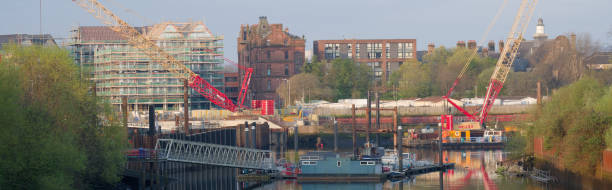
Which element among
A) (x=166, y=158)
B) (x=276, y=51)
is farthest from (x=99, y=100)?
(x=276, y=51)

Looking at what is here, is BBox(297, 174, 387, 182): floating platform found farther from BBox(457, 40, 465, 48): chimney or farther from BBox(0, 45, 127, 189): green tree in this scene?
BBox(457, 40, 465, 48): chimney

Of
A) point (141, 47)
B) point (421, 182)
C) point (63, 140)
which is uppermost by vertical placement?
point (141, 47)

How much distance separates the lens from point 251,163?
51188 millimetres

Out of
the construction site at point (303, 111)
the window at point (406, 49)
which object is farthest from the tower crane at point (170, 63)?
the window at point (406, 49)

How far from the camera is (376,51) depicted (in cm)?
13288

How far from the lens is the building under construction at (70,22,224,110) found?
105375 millimetres

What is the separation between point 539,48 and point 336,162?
76.2 m

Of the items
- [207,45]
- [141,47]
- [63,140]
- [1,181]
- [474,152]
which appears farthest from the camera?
[207,45]

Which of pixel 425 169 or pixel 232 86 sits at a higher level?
pixel 232 86

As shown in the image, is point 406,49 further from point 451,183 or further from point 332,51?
point 451,183

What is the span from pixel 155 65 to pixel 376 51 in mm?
39055

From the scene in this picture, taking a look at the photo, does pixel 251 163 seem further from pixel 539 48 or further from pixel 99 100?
pixel 539 48

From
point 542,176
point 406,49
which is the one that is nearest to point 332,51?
point 406,49

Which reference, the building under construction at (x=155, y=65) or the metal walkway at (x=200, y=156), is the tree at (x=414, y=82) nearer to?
the building under construction at (x=155, y=65)
